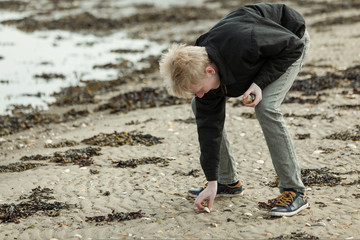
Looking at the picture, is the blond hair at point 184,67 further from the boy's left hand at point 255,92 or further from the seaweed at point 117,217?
the seaweed at point 117,217

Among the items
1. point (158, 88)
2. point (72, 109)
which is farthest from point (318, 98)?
point (72, 109)

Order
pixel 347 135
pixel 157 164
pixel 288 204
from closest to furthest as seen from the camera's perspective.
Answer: pixel 288 204 < pixel 157 164 < pixel 347 135

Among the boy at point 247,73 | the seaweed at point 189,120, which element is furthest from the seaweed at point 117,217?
the seaweed at point 189,120

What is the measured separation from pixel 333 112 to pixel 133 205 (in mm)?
5154

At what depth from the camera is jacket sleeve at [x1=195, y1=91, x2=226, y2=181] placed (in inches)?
176

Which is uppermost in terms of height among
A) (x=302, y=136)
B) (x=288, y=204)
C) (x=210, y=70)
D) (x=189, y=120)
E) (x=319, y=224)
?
(x=210, y=70)

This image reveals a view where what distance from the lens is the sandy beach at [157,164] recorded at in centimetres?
467

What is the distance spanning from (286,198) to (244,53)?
1488mm

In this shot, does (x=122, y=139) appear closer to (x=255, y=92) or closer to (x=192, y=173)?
(x=192, y=173)

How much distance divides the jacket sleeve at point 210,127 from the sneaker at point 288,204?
65cm

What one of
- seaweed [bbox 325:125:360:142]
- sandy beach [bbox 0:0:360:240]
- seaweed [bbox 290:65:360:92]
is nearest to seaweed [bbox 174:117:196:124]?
sandy beach [bbox 0:0:360:240]

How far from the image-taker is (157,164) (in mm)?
6918

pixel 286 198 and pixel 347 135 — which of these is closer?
pixel 286 198

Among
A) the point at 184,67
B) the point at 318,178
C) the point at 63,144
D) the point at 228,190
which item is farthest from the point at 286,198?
the point at 63,144
